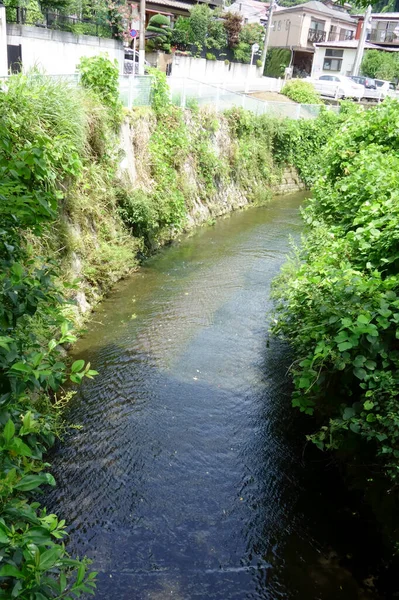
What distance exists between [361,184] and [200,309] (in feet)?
13.1

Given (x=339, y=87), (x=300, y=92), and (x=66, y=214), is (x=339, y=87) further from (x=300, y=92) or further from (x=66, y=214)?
(x=66, y=214)

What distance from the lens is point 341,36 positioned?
182 feet

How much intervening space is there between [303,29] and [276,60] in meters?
3.98

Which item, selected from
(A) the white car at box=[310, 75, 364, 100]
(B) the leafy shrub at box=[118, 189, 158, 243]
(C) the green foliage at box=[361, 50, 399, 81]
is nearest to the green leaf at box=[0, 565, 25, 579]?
(B) the leafy shrub at box=[118, 189, 158, 243]

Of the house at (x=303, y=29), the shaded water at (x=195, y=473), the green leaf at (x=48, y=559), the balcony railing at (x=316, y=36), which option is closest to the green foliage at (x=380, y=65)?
the house at (x=303, y=29)

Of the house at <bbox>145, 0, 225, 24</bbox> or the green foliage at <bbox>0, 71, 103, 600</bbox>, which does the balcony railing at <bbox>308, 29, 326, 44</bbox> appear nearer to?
the house at <bbox>145, 0, 225, 24</bbox>

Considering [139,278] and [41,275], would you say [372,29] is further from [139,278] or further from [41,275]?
[41,275]

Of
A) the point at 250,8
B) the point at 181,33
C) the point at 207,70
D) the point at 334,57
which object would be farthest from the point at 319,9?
the point at 207,70

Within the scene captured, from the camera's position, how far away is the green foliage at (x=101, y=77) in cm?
1077

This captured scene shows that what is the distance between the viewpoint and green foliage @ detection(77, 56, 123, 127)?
35.3 feet

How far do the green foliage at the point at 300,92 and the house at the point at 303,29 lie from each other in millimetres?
20742

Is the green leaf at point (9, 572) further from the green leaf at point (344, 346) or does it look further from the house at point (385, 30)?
the house at point (385, 30)

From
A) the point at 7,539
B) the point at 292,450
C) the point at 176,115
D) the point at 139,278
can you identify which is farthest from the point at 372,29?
the point at 7,539

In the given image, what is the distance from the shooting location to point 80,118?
9.11m
